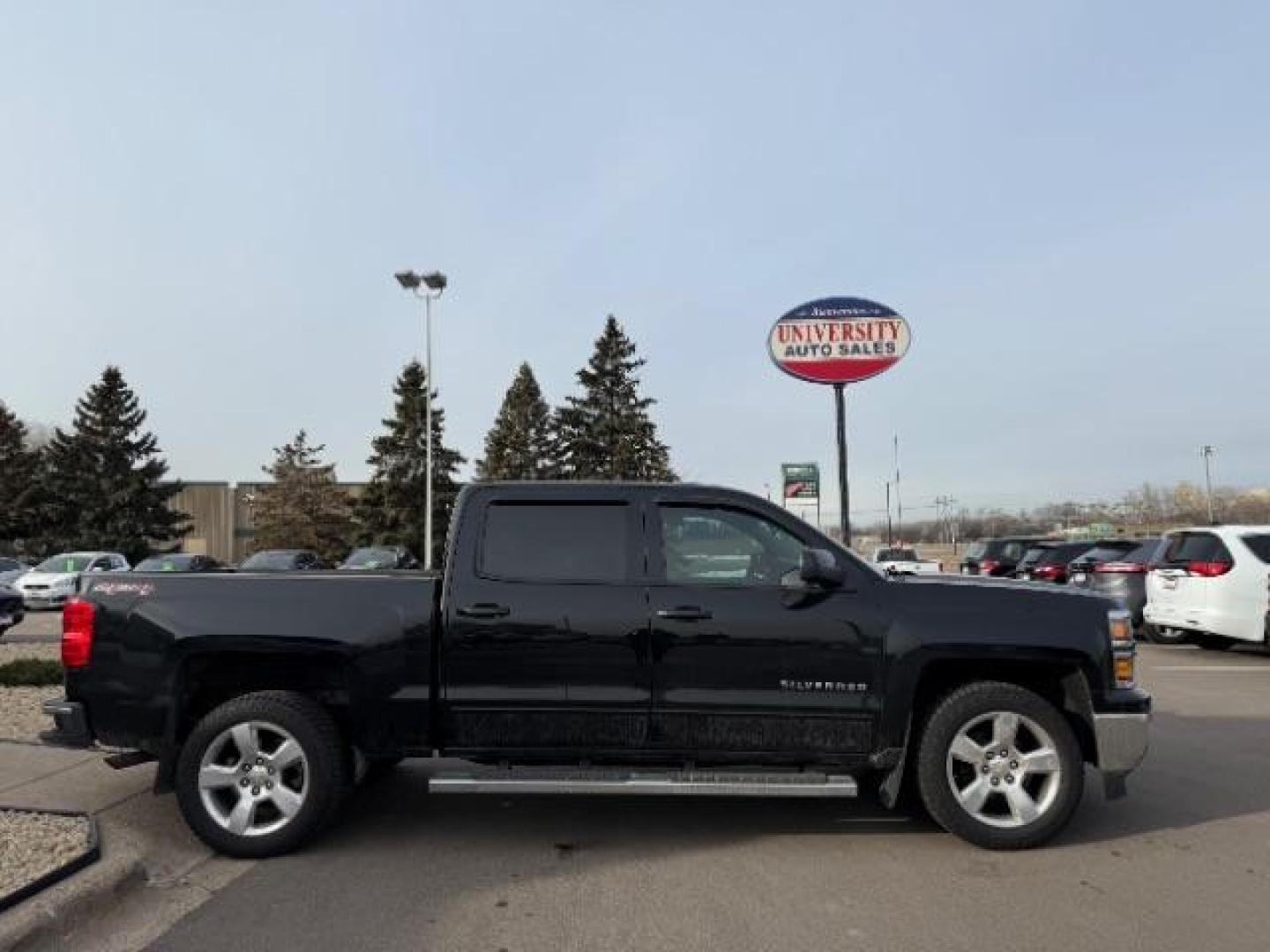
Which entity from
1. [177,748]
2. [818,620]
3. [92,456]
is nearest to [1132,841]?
[818,620]

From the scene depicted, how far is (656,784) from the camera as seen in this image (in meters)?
4.98

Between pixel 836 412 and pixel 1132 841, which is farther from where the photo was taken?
pixel 836 412

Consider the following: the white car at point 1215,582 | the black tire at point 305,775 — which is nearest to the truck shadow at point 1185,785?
the black tire at point 305,775

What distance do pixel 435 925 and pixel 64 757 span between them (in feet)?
13.7

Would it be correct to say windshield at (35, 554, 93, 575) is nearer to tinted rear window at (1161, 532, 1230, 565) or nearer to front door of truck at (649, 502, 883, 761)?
tinted rear window at (1161, 532, 1230, 565)

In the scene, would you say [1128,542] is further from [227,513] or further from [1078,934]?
[227,513]

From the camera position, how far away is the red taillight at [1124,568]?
1557 centimetres

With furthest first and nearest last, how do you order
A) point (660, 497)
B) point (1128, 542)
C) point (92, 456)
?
point (92, 456) < point (1128, 542) < point (660, 497)

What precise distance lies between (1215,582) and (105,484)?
5094cm

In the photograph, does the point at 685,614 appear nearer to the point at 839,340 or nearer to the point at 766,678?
the point at 766,678

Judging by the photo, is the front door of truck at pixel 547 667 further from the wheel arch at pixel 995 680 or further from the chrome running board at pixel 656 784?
the wheel arch at pixel 995 680

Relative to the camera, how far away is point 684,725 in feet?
16.8

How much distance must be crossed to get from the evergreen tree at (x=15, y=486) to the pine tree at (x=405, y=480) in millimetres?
16515

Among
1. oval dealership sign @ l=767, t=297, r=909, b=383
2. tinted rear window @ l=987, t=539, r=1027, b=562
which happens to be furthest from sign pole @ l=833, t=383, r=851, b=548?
tinted rear window @ l=987, t=539, r=1027, b=562
